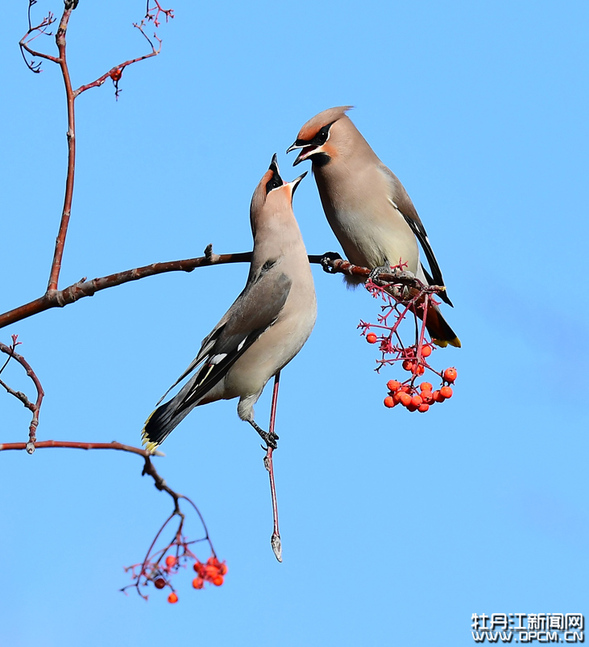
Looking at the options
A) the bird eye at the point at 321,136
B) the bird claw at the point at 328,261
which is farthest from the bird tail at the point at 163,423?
the bird eye at the point at 321,136

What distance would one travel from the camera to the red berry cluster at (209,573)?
8.12 feet

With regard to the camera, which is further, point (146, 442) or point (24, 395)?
point (146, 442)

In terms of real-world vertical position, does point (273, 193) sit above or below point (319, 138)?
below

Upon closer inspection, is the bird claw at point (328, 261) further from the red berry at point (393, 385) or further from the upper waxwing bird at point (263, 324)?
the red berry at point (393, 385)

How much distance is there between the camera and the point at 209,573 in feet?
8.11

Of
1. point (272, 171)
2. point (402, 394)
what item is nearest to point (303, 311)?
point (272, 171)

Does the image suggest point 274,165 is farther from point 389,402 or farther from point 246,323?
point 389,402

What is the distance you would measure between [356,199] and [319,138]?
0.40 metres

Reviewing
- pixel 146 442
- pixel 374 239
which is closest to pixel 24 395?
pixel 146 442

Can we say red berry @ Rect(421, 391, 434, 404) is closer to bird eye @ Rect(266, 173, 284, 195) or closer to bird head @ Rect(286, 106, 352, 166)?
bird eye @ Rect(266, 173, 284, 195)

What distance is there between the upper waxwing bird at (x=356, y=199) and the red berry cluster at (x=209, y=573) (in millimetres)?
3215

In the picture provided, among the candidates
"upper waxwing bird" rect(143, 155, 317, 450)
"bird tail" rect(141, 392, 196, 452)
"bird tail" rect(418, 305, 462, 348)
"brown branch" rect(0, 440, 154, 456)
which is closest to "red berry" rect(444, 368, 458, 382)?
"upper waxwing bird" rect(143, 155, 317, 450)

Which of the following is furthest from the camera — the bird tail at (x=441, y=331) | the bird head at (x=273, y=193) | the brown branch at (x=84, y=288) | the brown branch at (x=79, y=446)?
the bird tail at (x=441, y=331)

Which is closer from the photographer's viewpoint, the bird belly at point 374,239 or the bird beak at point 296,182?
the bird beak at point 296,182
